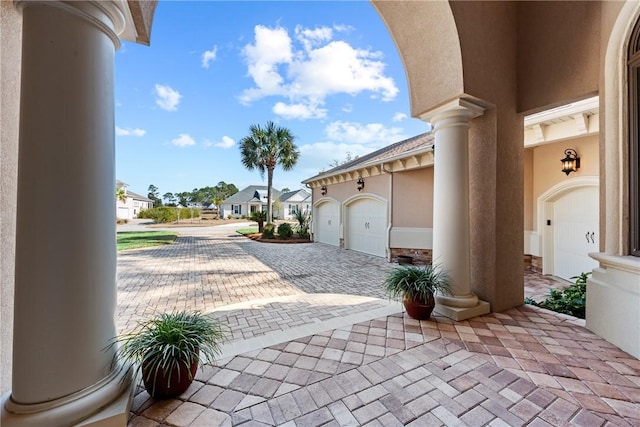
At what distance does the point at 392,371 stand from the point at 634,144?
3.53m

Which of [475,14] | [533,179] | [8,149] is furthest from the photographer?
[533,179]

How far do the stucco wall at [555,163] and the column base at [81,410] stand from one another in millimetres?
8642

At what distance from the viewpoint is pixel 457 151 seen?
3.49 metres

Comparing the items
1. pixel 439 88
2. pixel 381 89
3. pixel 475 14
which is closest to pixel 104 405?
pixel 439 88

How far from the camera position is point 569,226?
659cm

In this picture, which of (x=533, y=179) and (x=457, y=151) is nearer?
(x=457, y=151)

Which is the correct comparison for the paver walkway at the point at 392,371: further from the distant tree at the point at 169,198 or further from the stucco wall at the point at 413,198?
the distant tree at the point at 169,198

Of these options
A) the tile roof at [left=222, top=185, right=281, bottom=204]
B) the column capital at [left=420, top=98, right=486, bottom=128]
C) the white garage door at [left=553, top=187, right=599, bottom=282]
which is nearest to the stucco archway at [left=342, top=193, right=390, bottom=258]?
the white garage door at [left=553, top=187, right=599, bottom=282]

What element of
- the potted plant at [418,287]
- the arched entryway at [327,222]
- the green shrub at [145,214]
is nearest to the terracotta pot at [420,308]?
the potted plant at [418,287]

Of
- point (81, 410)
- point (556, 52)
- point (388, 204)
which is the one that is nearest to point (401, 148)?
point (388, 204)

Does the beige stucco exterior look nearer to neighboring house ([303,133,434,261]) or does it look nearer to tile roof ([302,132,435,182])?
neighboring house ([303,133,434,261])

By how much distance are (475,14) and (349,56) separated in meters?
6.42

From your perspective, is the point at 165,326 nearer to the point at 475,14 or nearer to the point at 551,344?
the point at 551,344

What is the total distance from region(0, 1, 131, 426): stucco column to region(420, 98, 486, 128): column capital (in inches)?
138
